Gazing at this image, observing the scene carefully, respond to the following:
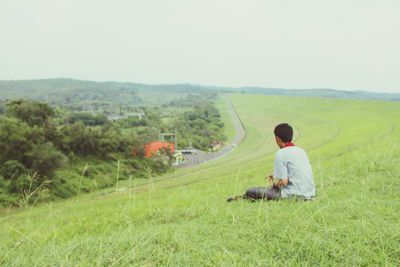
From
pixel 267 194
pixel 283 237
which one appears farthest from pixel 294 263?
pixel 267 194

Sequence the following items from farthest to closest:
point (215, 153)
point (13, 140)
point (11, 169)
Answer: point (215, 153) < point (13, 140) < point (11, 169)

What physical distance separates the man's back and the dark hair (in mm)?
228

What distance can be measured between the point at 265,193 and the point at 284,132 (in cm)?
92

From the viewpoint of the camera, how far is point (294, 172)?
5.12 metres

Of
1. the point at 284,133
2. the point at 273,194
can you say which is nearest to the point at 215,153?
the point at 284,133

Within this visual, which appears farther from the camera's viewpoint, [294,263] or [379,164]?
[379,164]

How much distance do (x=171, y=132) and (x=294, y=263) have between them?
6042 centimetres

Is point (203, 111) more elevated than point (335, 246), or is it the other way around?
point (335, 246)

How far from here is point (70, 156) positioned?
3052 centimetres

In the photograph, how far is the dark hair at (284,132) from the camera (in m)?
5.38

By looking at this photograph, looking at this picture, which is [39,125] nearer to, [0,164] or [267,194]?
[0,164]

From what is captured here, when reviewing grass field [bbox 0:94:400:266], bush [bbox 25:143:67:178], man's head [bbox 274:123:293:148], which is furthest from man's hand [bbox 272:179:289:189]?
bush [bbox 25:143:67:178]

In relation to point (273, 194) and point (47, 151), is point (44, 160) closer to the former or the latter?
point (47, 151)

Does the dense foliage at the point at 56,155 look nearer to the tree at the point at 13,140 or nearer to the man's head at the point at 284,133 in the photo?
the tree at the point at 13,140
